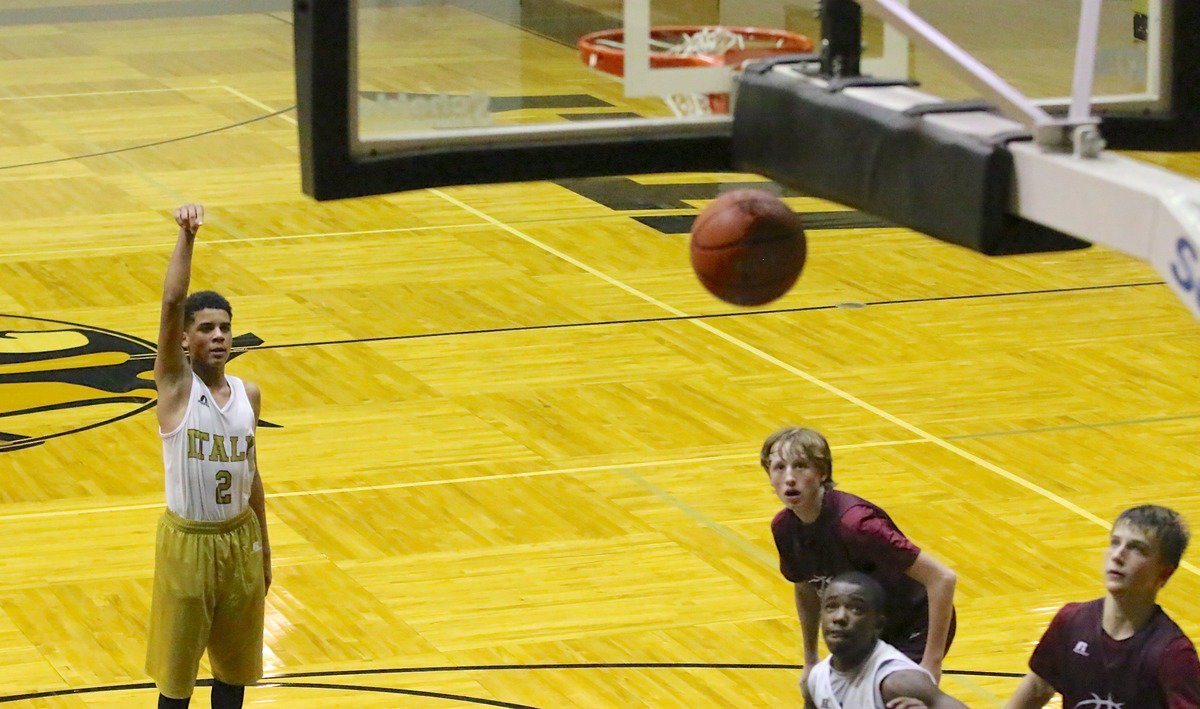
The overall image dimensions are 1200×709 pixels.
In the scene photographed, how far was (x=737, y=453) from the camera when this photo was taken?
755 centimetres

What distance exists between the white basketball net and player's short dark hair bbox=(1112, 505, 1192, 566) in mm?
1246

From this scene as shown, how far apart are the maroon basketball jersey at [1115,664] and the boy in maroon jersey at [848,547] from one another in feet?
1.44

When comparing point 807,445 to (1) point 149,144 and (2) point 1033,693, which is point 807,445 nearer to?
(2) point 1033,693

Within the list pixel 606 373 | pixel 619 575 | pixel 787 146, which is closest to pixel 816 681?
pixel 787 146

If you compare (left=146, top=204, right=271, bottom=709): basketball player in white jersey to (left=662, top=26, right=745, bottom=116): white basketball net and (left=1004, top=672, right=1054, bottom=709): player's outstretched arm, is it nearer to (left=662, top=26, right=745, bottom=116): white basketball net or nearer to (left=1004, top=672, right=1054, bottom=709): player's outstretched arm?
(left=662, top=26, right=745, bottom=116): white basketball net

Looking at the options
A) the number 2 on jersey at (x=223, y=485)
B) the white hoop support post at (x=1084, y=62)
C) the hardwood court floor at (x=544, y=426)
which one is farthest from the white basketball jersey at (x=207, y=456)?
the white hoop support post at (x=1084, y=62)

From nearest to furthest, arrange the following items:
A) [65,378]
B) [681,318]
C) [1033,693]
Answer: [1033,693]
[65,378]
[681,318]

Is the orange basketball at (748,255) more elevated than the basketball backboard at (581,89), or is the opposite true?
the basketball backboard at (581,89)

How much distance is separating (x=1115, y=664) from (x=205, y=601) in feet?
7.54

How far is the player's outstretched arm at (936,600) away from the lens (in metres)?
4.32

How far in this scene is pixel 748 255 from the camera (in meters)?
3.98

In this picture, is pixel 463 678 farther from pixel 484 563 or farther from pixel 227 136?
pixel 227 136

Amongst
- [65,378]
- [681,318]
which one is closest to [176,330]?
[65,378]

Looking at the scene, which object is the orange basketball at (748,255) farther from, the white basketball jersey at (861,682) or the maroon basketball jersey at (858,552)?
the white basketball jersey at (861,682)
